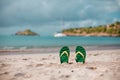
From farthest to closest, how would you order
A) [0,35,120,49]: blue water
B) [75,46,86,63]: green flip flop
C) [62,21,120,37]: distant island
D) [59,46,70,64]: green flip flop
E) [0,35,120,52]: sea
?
[62,21,120,37]: distant island, [0,35,120,49]: blue water, [0,35,120,52]: sea, [59,46,70,64]: green flip flop, [75,46,86,63]: green flip flop

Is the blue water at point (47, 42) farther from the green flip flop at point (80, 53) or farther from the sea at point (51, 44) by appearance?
the green flip flop at point (80, 53)

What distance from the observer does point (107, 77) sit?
704 centimetres

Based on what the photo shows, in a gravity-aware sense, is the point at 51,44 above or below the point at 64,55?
below

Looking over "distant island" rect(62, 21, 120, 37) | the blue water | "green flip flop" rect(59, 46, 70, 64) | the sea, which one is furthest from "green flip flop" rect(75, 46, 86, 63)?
"distant island" rect(62, 21, 120, 37)

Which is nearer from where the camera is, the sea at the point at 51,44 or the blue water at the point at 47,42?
the sea at the point at 51,44

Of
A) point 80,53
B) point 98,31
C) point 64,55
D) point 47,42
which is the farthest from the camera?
point 98,31

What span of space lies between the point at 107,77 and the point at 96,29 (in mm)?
148780

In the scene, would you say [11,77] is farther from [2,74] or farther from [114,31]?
[114,31]

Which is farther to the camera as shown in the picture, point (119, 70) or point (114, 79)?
point (119, 70)

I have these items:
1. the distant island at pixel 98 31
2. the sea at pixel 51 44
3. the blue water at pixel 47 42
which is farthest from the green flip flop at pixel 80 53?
A: the distant island at pixel 98 31

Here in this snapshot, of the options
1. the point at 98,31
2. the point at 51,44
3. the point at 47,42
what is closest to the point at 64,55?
the point at 51,44

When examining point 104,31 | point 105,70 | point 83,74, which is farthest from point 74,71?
point 104,31

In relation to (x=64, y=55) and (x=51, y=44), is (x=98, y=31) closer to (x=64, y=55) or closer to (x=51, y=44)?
(x=51, y=44)

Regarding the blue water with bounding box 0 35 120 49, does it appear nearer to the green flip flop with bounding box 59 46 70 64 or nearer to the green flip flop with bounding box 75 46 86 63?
the green flip flop with bounding box 59 46 70 64
